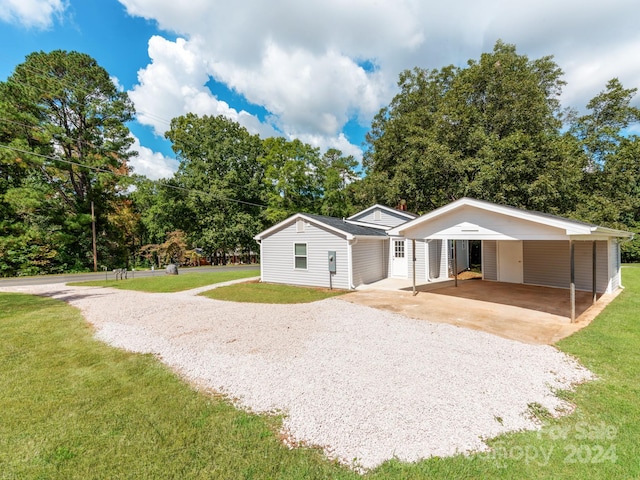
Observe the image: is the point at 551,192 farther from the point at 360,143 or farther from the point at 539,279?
the point at 360,143

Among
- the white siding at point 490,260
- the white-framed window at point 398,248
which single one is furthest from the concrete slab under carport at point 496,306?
the white-framed window at point 398,248

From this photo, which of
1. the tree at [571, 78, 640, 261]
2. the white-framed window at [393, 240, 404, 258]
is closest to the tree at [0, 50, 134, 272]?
the white-framed window at [393, 240, 404, 258]

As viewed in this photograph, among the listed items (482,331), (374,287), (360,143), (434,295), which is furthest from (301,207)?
(482,331)

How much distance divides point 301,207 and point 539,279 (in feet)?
70.9

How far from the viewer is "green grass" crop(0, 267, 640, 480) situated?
7.91ft

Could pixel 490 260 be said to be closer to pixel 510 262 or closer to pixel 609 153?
pixel 510 262

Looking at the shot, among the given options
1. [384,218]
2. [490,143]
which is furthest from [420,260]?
[490,143]

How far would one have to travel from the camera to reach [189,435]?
285 cm

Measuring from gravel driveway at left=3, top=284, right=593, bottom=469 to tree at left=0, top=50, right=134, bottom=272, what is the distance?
64.5 feet

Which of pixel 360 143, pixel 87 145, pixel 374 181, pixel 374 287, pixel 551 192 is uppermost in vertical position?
pixel 360 143

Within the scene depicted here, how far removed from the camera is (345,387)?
3.71m

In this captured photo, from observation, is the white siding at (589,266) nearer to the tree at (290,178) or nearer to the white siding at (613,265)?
the white siding at (613,265)

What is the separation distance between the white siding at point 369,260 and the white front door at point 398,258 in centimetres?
36

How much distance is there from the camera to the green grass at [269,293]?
9812 millimetres
